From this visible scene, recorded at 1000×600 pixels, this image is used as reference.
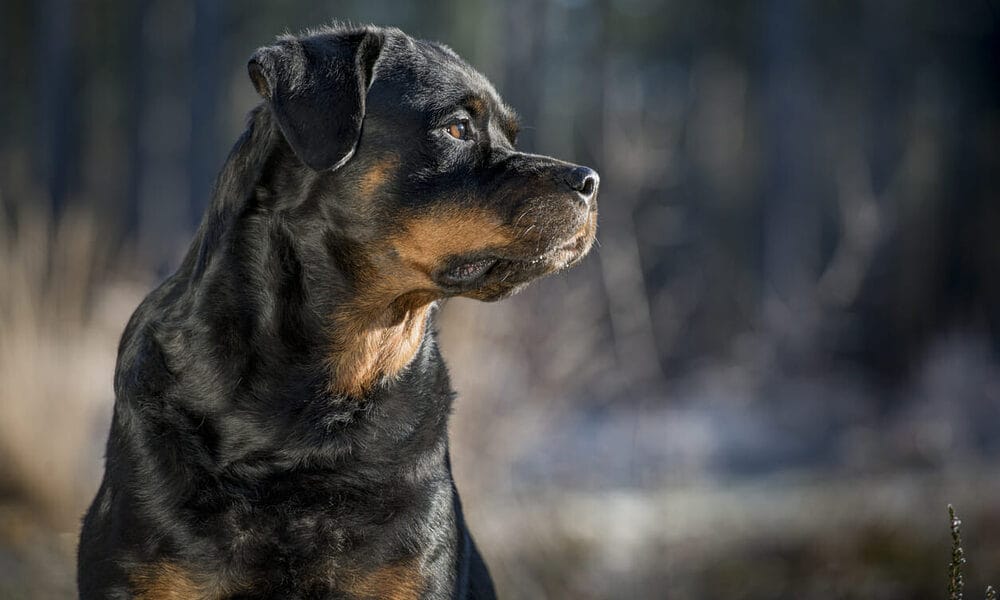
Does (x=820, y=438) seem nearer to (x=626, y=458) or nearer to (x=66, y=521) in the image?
(x=626, y=458)

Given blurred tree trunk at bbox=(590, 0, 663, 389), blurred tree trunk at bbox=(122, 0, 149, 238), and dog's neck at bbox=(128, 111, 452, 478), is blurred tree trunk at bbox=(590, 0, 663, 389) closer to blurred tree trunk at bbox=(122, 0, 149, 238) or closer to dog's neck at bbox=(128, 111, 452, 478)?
dog's neck at bbox=(128, 111, 452, 478)

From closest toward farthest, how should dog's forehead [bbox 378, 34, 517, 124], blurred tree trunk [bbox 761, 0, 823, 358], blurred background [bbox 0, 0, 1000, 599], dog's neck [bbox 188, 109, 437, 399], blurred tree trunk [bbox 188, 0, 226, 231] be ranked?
dog's neck [bbox 188, 109, 437, 399]
dog's forehead [bbox 378, 34, 517, 124]
blurred background [bbox 0, 0, 1000, 599]
blurred tree trunk [bbox 761, 0, 823, 358]
blurred tree trunk [bbox 188, 0, 226, 231]

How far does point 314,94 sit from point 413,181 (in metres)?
0.34

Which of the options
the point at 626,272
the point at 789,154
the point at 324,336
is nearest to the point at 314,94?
the point at 324,336

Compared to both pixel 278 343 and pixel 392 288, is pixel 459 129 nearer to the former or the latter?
pixel 392 288

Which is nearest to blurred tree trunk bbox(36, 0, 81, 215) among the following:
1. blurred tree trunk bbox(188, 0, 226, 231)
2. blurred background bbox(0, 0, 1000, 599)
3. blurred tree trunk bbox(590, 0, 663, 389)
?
blurred background bbox(0, 0, 1000, 599)

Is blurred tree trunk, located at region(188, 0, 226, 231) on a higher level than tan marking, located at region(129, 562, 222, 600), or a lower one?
lower

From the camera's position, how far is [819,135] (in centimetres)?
1430

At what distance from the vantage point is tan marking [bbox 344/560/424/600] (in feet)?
9.36

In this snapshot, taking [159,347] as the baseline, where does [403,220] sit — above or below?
above

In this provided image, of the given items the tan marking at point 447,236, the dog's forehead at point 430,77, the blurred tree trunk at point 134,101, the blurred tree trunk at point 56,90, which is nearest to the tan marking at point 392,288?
the tan marking at point 447,236

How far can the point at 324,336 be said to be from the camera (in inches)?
123

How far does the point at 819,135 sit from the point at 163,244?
7.73 metres

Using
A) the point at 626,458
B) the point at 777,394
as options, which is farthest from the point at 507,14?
the point at 626,458
